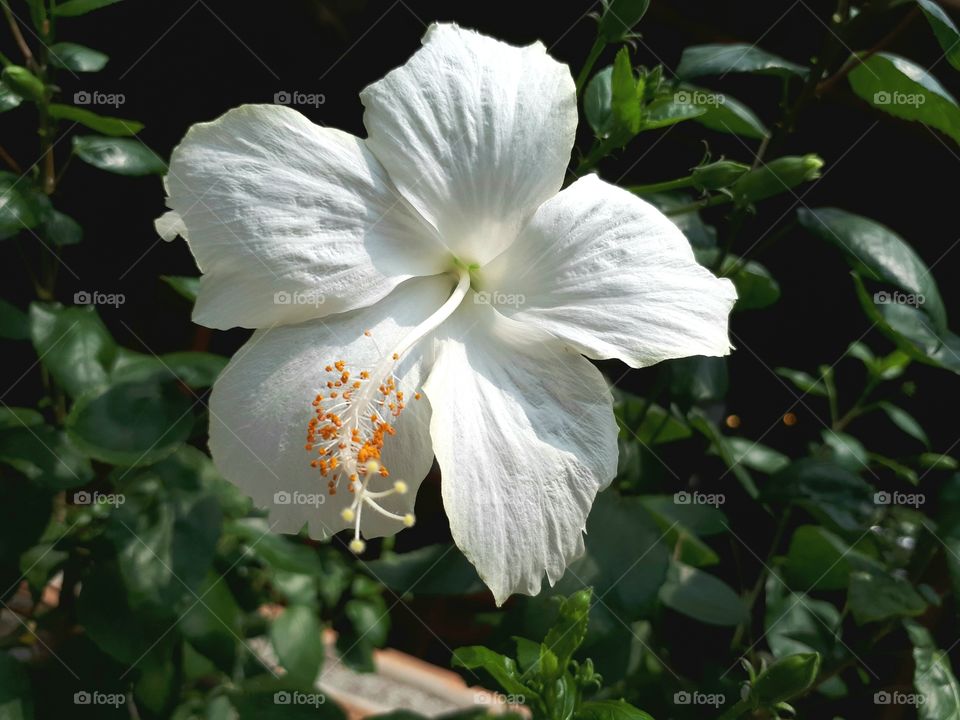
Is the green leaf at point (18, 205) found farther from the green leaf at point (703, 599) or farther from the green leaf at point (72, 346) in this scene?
the green leaf at point (703, 599)

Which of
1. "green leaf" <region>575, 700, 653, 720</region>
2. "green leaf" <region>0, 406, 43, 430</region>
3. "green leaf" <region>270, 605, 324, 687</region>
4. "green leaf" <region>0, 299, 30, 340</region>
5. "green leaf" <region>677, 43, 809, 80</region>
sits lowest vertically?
"green leaf" <region>270, 605, 324, 687</region>

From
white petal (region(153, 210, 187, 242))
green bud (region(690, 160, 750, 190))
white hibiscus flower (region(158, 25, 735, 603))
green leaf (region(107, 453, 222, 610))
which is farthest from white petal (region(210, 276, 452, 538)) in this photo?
green bud (region(690, 160, 750, 190))

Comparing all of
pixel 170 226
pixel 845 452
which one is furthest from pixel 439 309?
pixel 845 452

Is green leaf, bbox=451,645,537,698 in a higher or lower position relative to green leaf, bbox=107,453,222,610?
higher

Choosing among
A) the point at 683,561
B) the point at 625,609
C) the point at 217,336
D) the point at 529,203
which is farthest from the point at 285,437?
the point at 217,336

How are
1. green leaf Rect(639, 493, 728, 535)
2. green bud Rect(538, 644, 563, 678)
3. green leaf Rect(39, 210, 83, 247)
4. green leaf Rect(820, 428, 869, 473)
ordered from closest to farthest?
1. green bud Rect(538, 644, 563, 678)
2. green leaf Rect(39, 210, 83, 247)
3. green leaf Rect(639, 493, 728, 535)
4. green leaf Rect(820, 428, 869, 473)

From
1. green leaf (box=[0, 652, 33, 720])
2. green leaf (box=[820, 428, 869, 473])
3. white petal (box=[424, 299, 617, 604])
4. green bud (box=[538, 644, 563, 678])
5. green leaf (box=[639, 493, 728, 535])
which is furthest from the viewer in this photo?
green leaf (box=[820, 428, 869, 473])

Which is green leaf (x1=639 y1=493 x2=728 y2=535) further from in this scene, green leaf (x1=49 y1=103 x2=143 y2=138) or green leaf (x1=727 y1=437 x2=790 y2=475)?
green leaf (x1=49 y1=103 x2=143 y2=138)
